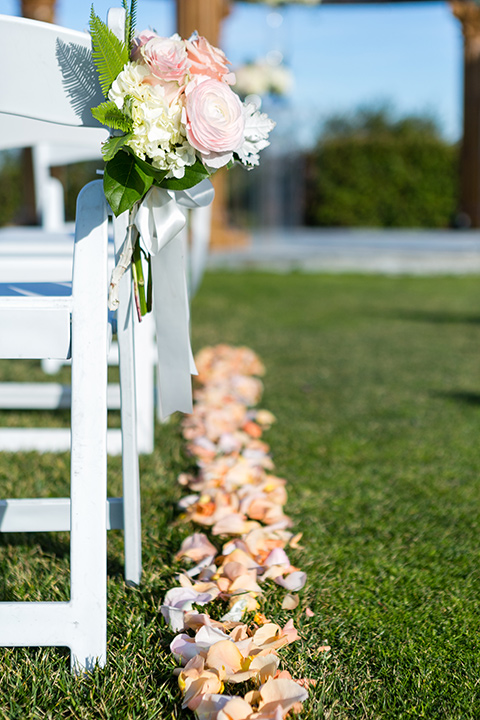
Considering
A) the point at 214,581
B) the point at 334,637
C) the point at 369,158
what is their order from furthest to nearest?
1. the point at 369,158
2. the point at 214,581
3. the point at 334,637

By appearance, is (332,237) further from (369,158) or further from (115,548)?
(115,548)

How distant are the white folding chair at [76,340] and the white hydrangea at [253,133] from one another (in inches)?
8.4

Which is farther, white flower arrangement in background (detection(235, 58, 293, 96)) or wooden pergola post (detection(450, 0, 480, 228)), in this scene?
wooden pergola post (detection(450, 0, 480, 228))

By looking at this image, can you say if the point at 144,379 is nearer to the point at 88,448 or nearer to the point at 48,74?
the point at 88,448

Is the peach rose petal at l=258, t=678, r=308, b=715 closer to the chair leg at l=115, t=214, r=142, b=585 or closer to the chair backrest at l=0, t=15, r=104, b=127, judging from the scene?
the chair leg at l=115, t=214, r=142, b=585

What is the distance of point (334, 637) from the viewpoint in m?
1.22

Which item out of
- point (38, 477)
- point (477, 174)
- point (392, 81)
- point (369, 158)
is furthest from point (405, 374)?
point (392, 81)

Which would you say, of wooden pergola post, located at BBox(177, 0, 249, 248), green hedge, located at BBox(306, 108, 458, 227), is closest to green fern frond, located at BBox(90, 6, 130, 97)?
wooden pergola post, located at BBox(177, 0, 249, 248)

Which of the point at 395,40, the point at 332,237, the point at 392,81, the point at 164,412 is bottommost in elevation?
the point at 332,237

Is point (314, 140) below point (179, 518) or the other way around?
the other way around

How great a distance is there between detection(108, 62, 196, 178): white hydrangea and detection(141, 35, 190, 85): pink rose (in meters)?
0.02

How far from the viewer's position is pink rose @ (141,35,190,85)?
39.3 inches

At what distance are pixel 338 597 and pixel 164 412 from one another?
48cm

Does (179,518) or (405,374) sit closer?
(179,518)
